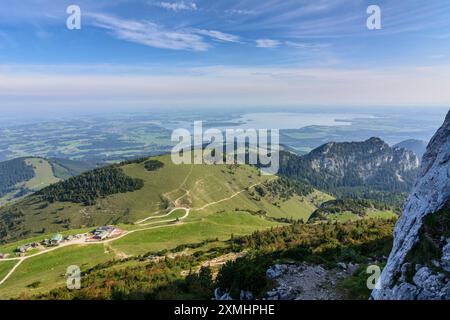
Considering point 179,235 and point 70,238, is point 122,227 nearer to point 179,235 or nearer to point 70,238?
point 70,238

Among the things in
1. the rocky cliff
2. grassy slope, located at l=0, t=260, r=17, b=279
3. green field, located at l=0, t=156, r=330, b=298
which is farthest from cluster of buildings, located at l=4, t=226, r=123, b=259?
the rocky cliff

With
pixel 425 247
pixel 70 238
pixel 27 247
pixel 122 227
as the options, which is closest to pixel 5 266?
pixel 27 247

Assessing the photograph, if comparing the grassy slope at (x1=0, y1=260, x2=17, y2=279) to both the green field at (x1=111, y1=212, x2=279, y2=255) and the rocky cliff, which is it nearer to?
the green field at (x1=111, y1=212, x2=279, y2=255)

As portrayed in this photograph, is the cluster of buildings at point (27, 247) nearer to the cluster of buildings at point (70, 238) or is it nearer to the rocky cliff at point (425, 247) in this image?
the cluster of buildings at point (70, 238)

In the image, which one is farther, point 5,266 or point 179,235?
Result: point 179,235

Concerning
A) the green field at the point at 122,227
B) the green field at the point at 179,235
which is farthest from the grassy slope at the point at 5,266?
the green field at the point at 179,235
